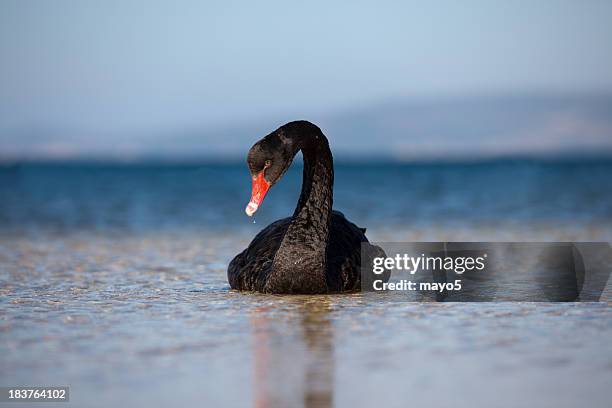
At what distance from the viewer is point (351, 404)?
4.54 meters

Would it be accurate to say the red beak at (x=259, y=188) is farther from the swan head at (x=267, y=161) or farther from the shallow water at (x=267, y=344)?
the shallow water at (x=267, y=344)

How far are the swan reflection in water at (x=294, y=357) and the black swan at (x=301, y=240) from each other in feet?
1.76

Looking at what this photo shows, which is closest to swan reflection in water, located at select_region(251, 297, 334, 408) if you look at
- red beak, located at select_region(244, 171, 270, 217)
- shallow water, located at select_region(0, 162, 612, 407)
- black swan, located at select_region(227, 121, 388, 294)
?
shallow water, located at select_region(0, 162, 612, 407)

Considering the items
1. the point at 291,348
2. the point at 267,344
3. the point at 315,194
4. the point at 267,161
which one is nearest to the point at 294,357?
the point at 291,348

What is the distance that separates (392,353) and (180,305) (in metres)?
2.45

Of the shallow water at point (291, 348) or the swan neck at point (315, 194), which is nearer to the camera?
the shallow water at point (291, 348)

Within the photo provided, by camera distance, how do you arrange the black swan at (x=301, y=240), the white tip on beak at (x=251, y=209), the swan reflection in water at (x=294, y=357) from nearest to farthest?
the swan reflection in water at (x=294, y=357) < the white tip on beak at (x=251, y=209) < the black swan at (x=301, y=240)

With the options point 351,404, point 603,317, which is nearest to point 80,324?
point 351,404

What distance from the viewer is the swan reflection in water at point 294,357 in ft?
15.4

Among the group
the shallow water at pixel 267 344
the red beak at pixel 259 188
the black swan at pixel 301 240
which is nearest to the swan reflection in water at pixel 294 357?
the shallow water at pixel 267 344

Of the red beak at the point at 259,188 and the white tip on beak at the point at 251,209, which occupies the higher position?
the red beak at the point at 259,188

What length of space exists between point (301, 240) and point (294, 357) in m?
2.57

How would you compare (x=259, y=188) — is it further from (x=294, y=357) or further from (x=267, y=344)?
(x=294, y=357)

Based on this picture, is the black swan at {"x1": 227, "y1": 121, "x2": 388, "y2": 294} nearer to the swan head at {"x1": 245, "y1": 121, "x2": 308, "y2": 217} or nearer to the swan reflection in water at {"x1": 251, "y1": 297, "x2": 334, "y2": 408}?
the swan head at {"x1": 245, "y1": 121, "x2": 308, "y2": 217}
